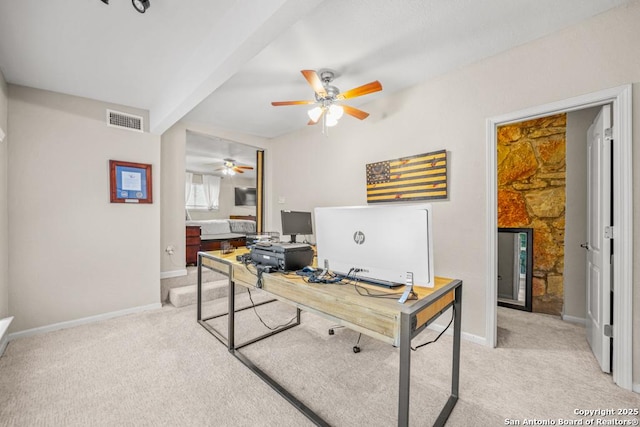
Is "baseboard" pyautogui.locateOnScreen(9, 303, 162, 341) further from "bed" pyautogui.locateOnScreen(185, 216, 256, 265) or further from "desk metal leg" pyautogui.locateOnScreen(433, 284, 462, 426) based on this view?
"desk metal leg" pyautogui.locateOnScreen(433, 284, 462, 426)

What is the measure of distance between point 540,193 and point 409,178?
1.78 metres

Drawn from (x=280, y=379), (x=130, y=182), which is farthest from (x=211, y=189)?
(x=280, y=379)

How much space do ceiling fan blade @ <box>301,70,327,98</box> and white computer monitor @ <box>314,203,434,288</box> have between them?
45.4 inches

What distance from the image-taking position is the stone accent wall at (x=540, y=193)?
3102 mm

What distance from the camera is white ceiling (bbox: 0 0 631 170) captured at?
1693 millimetres

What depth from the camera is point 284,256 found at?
1842 mm

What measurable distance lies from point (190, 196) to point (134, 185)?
17.8 feet

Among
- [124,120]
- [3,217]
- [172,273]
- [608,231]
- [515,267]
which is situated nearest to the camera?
[608,231]

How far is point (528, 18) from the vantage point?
1.90m

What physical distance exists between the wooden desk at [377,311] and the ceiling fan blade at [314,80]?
5.05ft

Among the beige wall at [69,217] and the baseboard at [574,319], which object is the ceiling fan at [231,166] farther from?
the baseboard at [574,319]

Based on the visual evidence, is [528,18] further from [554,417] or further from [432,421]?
[432,421]

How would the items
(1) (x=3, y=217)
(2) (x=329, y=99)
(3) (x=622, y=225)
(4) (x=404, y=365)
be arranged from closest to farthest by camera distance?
(4) (x=404, y=365)
(3) (x=622, y=225)
(1) (x=3, y=217)
(2) (x=329, y=99)

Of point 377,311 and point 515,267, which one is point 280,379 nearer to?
point 377,311
